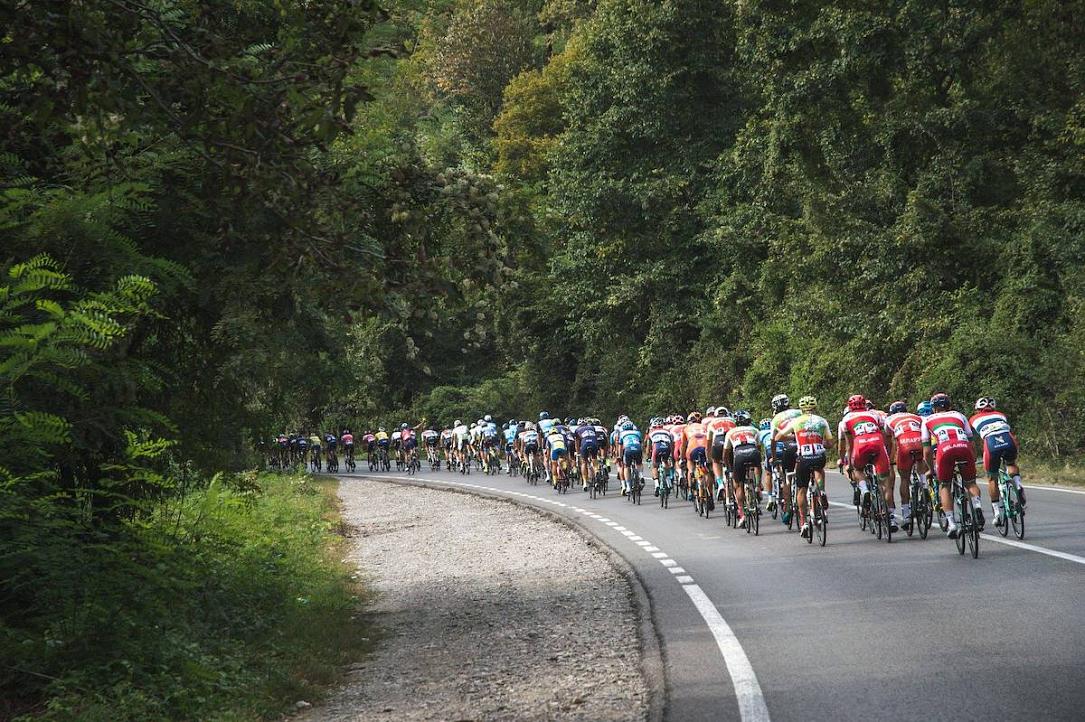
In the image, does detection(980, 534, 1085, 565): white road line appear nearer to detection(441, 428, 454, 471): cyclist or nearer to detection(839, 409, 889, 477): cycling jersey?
detection(839, 409, 889, 477): cycling jersey

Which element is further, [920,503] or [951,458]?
[920,503]

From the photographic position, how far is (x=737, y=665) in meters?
9.41

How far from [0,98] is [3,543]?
336 centimetres

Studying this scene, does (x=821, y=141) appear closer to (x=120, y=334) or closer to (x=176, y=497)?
(x=176, y=497)

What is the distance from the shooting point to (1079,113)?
104 ft

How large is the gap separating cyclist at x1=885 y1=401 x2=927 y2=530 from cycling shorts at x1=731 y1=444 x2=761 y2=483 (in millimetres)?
2978

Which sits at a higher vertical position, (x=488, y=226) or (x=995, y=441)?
(x=488, y=226)

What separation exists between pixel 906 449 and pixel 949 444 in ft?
3.90

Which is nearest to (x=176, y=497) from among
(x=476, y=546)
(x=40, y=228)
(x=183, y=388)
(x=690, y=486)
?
(x=183, y=388)

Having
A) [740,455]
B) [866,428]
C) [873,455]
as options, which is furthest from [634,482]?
[873,455]

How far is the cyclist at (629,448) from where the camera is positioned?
1110 inches

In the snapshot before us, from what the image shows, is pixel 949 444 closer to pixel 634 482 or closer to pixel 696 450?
pixel 696 450

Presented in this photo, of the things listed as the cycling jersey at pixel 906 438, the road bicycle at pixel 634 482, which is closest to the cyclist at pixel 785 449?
the cycling jersey at pixel 906 438

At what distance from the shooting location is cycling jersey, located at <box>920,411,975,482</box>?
1527 centimetres
